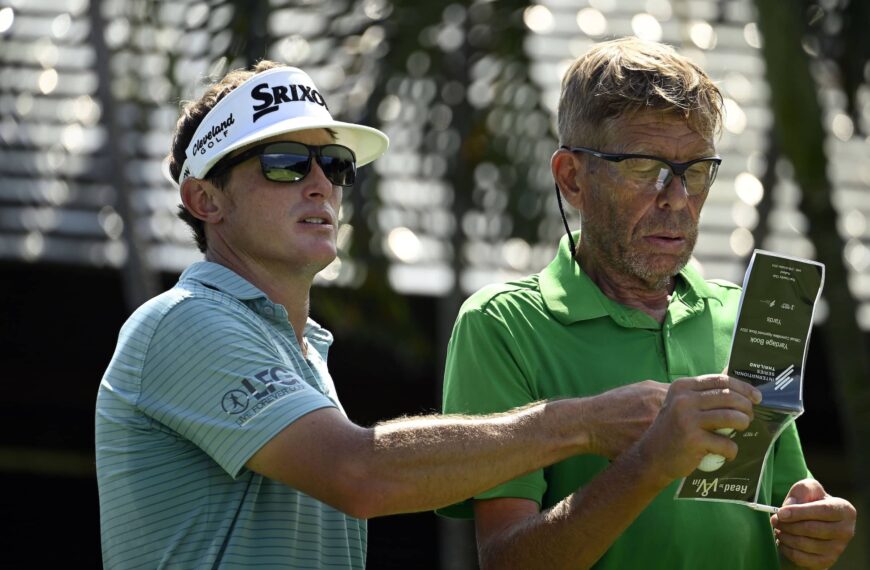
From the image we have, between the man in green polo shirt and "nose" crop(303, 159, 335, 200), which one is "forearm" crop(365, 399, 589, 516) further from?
"nose" crop(303, 159, 335, 200)

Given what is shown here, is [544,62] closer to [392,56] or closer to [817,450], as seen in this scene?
[392,56]

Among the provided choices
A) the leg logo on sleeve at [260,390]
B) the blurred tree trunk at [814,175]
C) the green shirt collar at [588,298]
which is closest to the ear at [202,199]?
the leg logo on sleeve at [260,390]

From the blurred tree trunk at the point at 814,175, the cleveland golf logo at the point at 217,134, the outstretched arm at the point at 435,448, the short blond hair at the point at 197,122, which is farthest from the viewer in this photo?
the blurred tree trunk at the point at 814,175

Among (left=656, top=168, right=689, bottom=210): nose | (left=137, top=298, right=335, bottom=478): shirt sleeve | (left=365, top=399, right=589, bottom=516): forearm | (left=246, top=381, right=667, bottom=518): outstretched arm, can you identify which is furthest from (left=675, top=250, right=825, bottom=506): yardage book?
(left=137, top=298, right=335, bottom=478): shirt sleeve

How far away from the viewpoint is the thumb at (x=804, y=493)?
10.5 feet

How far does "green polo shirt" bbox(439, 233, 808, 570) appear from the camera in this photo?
3174 millimetres

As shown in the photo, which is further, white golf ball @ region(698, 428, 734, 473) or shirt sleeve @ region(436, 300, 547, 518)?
shirt sleeve @ region(436, 300, 547, 518)

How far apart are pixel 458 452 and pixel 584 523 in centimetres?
30

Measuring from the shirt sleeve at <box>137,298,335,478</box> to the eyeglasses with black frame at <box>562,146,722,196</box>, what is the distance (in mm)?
871

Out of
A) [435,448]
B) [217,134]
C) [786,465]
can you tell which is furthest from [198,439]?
[786,465]

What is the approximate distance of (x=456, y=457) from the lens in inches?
115

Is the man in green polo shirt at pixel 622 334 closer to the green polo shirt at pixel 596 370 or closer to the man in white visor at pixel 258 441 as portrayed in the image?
the green polo shirt at pixel 596 370

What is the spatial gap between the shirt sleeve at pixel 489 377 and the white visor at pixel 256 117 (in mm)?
559

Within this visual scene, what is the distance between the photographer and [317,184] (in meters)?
3.30
